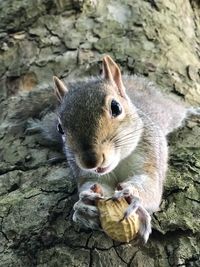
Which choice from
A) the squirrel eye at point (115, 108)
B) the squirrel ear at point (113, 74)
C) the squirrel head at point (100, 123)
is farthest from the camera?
the squirrel ear at point (113, 74)

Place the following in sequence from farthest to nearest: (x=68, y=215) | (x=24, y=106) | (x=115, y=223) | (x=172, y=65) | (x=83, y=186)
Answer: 1. (x=172, y=65)
2. (x=24, y=106)
3. (x=83, y=186)
4. (x=68, y=215)
5. (x=115, y=223)

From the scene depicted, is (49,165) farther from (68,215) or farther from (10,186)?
(68,215)

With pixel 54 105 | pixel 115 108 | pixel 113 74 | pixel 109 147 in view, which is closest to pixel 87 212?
pixel 109 147

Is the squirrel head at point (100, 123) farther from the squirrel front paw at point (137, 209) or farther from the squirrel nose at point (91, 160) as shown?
the squirrel front paw at point (137, 209)

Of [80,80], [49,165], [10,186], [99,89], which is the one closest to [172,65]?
[80,80]

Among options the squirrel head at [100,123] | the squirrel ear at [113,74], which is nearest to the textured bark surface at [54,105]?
the squirrel head at [100,123]

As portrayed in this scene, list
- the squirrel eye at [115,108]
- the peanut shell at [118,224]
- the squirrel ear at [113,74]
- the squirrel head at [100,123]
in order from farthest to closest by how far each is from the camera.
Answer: the squirrel ear at [113,74] → the squirrel eye at [115,108] → the squirrel head at [100,123] → the peanut shell at [118,224]

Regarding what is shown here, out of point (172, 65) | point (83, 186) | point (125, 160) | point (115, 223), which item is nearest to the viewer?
point (115, 223)
